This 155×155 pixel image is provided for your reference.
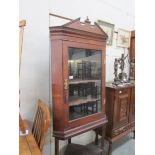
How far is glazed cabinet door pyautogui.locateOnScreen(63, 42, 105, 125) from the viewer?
166cm

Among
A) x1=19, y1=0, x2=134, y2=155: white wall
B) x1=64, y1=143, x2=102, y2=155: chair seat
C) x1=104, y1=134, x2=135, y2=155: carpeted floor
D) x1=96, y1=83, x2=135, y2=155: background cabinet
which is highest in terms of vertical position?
x1=19, y1=0, x2=134, y2=155: white wall

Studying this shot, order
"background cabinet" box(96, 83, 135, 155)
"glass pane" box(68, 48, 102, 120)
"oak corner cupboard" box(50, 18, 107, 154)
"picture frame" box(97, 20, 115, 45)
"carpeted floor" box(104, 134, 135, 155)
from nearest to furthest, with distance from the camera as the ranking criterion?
"oak corner cupboard" box(50, 18, 107, 154) → "glass pane" box(68, 48, 102, 120) → "background cabinet" box(96, 83, 135, 155) → "carpeted floor" box(104, 134, 135, 155) → "picture frame" box(97, 20, 115, 45)

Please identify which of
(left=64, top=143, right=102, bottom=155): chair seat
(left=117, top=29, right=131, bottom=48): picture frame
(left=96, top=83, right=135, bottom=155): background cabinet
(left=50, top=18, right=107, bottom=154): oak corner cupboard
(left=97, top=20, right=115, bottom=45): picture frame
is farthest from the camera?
(left=117, top=29, right=131, bottom=48): picture frame

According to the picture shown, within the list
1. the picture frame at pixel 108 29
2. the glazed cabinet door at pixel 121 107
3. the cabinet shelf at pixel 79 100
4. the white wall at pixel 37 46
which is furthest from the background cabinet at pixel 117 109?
the picture frame at pixel 108 29

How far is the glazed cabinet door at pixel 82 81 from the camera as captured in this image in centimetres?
166

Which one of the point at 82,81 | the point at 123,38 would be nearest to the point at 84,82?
the point at 82,81

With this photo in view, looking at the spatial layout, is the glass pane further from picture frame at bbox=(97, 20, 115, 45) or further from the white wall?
picture frame at bbox=(97, 20, 115, 45)

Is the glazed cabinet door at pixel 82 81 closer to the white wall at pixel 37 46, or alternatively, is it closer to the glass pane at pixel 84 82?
the glass pane at pixel 84 82

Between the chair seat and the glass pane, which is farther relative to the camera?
the chair seat

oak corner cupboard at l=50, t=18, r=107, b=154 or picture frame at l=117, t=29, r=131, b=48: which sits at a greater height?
picture frame at l=117, t=29, r=131, b=48

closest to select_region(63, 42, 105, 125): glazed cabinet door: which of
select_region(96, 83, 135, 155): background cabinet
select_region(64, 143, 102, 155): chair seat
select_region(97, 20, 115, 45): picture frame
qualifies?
select_region(96, 83, 135, 155): background cabinet
